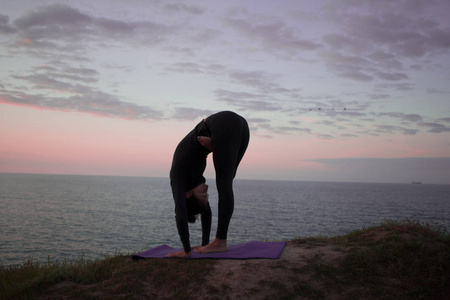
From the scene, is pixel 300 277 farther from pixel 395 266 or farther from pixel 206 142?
pixel 206 142

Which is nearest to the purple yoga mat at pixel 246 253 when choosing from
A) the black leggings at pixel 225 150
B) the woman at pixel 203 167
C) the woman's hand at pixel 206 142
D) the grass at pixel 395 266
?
the woman at pixel 203 167

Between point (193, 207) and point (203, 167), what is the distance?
Answer: 30.0 inches

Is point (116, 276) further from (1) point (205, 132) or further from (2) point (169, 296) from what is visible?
(1) point (205, 132)

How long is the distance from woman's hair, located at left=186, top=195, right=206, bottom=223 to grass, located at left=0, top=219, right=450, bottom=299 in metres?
0.87

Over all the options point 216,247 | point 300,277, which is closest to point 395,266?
point 300,277

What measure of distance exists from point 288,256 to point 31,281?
4.16 metres

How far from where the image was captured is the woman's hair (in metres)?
5.68

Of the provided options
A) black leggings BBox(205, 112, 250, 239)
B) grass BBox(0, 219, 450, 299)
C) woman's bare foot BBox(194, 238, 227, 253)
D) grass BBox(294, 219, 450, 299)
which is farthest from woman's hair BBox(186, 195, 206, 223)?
grass BBox(294, 219, 450, 299)

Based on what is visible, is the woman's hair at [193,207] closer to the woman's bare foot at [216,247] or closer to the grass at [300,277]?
the woman's bare foot at [216,247]

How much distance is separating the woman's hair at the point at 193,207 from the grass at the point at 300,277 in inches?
34.3

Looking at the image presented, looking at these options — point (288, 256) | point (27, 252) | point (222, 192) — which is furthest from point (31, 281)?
point (27, 252)

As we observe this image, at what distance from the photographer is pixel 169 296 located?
4379 millimetres

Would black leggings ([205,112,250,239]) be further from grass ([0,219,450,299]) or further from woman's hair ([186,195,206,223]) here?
grass ([0,219,450,299])

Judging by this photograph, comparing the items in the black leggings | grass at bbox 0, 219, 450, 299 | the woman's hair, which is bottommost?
grass at bbox 0, 219, 450, 299
